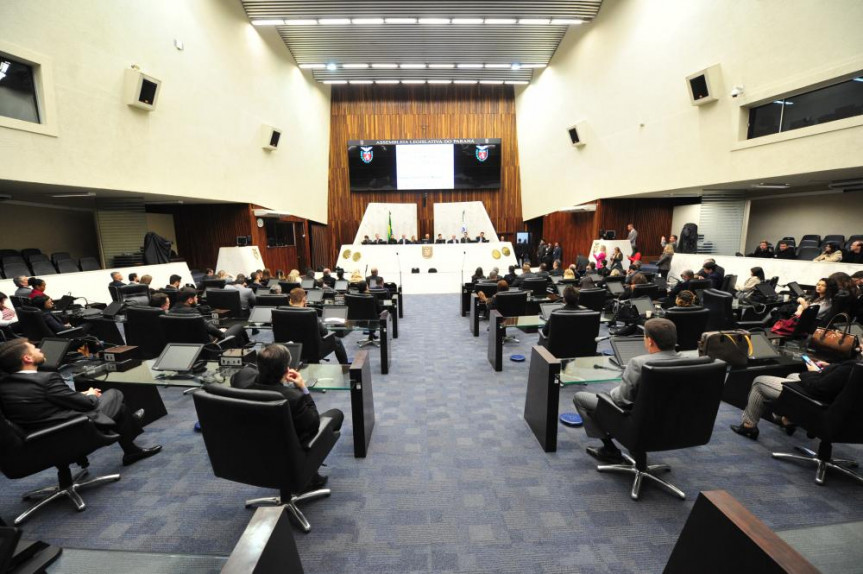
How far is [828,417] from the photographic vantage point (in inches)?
95.4

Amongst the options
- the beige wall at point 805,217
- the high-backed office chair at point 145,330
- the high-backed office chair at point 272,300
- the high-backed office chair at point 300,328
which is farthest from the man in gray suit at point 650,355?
the beige wall at point 805,217

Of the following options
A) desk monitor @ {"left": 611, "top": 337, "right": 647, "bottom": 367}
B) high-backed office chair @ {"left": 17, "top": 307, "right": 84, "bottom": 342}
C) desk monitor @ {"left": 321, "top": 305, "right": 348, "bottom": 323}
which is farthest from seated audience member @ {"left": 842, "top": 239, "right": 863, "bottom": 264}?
high-backed office chair @ {"left": 17, "top": 307, "right": 84, "bottom": 342}

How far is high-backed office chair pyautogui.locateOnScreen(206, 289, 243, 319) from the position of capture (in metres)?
6.15

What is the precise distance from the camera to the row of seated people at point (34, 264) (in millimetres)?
7559

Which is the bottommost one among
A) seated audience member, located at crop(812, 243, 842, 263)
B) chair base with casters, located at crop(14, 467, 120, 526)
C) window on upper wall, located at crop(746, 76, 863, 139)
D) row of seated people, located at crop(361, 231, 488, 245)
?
chair base with casters, located at crop(14, 467, 120, 526)

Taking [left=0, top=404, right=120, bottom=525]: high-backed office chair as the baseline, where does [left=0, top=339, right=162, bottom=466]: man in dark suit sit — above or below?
above

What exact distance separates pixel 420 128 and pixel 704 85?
41.4 ft

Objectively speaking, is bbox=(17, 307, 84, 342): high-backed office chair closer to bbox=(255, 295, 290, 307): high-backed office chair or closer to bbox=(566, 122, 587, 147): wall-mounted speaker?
bbox=(255, 295, 290, 307): high-backed office chair

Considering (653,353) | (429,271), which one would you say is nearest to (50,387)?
(653,353)

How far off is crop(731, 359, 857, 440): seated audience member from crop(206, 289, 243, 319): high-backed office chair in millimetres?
6870

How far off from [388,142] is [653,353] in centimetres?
1779

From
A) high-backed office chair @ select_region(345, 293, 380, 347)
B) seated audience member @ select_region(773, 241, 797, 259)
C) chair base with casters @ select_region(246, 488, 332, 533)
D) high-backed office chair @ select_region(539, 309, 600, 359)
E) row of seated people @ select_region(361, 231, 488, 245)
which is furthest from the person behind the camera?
row of seated people @ select_region(361, 231, 488, 245)

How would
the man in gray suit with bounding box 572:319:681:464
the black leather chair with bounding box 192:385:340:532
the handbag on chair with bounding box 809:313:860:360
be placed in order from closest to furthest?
the black leather chair with bounding box 192:385:340:532 < the man in gray suit with bounding box 572:319:681:464 < the handbag on chair with bounding box 809:313:860:360

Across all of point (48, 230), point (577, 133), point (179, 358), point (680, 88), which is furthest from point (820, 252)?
point (48, 230)
